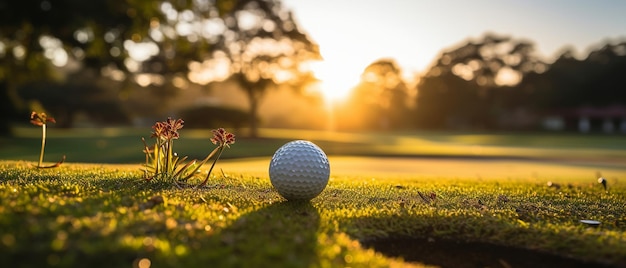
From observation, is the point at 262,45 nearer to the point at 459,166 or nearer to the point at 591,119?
the point at 459,166

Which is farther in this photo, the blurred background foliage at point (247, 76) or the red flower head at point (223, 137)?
the blurred background foliage at point (247, 76)

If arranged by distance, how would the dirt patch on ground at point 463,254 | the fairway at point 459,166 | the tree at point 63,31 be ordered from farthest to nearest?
1. the tree at point 63,31
2. the fairway at point 459,166
3. the dirt patch on ground at point 463,254

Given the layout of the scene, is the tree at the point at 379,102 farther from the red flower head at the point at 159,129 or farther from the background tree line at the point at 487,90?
the red flower head at the point at 159,129

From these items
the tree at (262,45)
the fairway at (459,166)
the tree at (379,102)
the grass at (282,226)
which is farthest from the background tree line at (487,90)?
the grass at (282,226)

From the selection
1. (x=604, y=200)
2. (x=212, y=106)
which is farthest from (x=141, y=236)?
(x=212, y=106)

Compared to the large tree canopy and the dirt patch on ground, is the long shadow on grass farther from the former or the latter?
the large tree canopy

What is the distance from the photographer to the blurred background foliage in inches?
834

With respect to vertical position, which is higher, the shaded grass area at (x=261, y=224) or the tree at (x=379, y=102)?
the tree at (x=379, y=102)

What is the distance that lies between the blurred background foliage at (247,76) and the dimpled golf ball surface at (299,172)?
1532 cm

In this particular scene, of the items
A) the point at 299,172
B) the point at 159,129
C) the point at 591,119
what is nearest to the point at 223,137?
the point at 159,129

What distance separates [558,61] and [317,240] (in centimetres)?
7301

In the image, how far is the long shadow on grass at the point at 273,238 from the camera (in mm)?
3934

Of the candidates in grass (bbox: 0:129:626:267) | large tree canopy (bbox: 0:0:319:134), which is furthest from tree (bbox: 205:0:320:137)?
grass (bbox: 0:129:626:267)

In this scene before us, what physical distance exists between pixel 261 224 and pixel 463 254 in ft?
6.82
